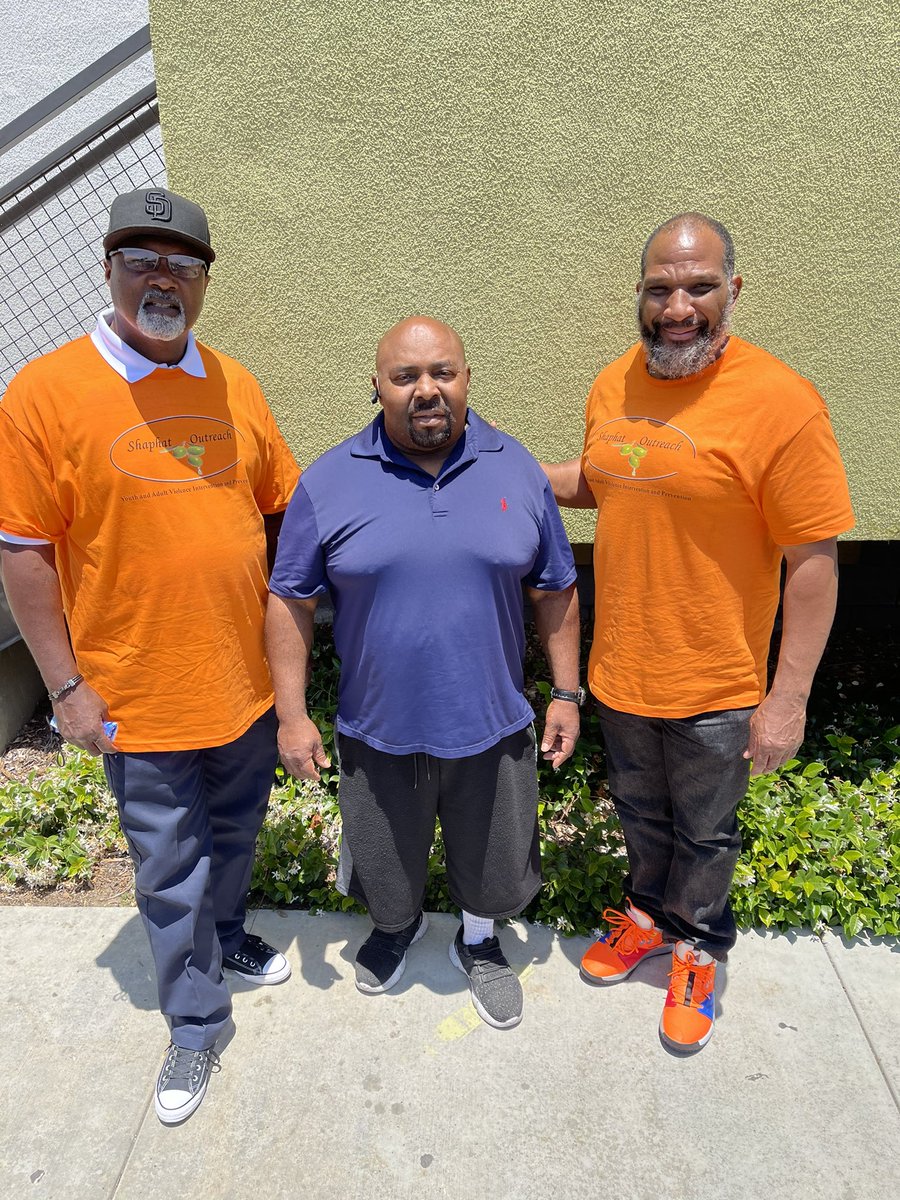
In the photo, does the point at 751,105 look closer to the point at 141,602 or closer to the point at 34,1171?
the point at 141,602

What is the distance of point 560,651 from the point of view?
7.67 ft

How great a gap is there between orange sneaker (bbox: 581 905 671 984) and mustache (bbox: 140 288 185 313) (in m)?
2.37

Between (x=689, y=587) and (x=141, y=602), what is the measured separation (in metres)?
1.49

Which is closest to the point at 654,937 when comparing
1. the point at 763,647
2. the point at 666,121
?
the point at 763,647

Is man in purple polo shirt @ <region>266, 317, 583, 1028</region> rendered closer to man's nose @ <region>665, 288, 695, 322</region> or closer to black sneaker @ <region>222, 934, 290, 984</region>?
black sneaker @ <region>222, 934, 290, 984</region>

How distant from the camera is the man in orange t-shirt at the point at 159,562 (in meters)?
1.91

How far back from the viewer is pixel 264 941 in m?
2.77

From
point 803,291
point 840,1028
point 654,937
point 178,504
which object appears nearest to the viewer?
point 178,504

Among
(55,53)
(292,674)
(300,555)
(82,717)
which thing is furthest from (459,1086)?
(55,53)

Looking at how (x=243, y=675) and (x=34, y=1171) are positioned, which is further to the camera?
(x=243, y=675)

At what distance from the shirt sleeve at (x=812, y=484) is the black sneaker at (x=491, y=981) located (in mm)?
1681

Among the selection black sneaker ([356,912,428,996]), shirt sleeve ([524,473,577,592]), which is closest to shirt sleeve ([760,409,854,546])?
shirt sleeve ([524,473,577,592])

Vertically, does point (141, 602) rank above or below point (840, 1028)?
above

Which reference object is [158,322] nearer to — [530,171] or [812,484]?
[530,171]
